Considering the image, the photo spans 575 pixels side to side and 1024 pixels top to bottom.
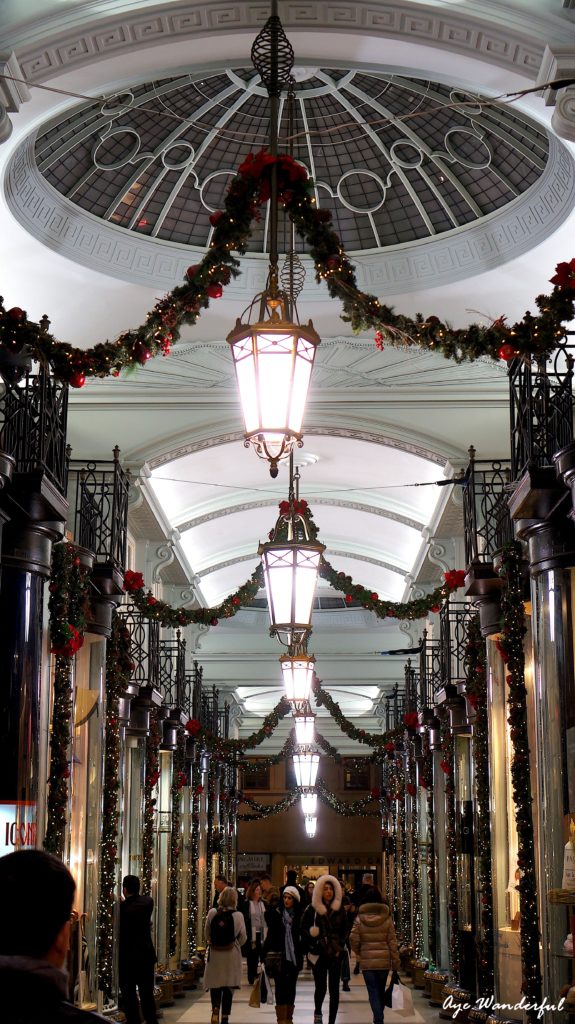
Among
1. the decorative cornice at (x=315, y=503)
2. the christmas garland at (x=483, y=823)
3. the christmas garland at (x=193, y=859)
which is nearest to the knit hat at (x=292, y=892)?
the christmas garland at (x=483, y=823)

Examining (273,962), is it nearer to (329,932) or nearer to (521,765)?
(329,932)

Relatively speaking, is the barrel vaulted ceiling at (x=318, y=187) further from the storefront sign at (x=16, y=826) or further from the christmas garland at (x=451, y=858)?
the storefront sign at (x=16, y=826)

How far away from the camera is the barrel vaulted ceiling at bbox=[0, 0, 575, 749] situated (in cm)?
819

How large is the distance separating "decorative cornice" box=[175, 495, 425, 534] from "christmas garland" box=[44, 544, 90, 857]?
988 cm

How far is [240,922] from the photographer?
11977 mm

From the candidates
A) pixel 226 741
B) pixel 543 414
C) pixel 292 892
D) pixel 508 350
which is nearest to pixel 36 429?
pixel 543 414

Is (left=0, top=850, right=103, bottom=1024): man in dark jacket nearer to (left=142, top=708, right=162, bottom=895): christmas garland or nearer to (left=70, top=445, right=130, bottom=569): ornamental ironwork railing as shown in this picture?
(left=70, top=445, right=130, bottom=569): ornamental ironwork railing

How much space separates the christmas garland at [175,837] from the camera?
17344 mm

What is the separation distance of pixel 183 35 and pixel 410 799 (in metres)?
17.3

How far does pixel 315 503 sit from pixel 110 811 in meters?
9.54

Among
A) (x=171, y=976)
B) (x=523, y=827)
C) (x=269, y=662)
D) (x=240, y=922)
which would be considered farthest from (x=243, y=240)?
(x=269, y=662)

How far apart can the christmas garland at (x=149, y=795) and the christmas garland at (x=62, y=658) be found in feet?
20.7

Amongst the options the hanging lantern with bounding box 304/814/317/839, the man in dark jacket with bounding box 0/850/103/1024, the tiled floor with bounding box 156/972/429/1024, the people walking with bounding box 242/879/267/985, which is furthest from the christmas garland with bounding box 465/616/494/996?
the hanging lantern with bounding box 304/814/317/839

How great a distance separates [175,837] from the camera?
18.7 metres
